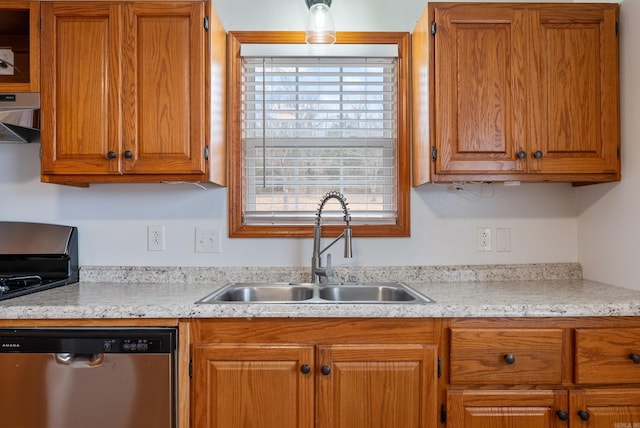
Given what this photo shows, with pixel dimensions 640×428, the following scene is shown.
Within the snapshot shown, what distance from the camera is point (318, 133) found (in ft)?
6.34

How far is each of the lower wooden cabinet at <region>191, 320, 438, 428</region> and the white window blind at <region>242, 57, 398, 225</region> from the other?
0.76 metres

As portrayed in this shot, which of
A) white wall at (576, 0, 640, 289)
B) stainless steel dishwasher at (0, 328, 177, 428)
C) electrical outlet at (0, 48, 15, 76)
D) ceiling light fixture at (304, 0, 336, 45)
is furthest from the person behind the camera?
electrical outlet at (0, 48, 15, 76)

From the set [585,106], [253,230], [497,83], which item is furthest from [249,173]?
[585,106]

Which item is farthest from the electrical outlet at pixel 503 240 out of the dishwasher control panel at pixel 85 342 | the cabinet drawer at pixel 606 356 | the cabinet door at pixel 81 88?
the cabinet door at pixel 81 88

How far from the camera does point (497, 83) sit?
158 centimetres

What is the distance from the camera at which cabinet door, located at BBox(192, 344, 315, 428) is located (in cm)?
129

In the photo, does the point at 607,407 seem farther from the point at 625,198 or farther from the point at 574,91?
the point at 574,91

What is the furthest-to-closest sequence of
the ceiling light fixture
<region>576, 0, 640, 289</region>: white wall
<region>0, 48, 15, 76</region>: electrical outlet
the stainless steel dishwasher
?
<region>0, 48, 15, 76</region>: electrical outlet < the ceiling light fixture < <region>576, 0, 640, 289</region>: white wall < the stainless steel dishwasher

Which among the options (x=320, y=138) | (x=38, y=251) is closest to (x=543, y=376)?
(x=320, y=138)

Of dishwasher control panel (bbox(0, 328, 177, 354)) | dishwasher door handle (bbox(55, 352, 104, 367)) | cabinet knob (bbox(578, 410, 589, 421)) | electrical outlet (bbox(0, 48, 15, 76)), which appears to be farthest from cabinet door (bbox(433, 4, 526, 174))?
electrical outlet (bbox(0, 48, 15, 76))

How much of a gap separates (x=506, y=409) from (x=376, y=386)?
44cm

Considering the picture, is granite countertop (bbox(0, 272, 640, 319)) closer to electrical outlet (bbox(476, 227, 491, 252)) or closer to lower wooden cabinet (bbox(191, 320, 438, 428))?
lower wooden cabinet (bbox(191, 320, 438, 428))

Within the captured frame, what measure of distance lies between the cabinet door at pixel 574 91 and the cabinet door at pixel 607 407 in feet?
2.70

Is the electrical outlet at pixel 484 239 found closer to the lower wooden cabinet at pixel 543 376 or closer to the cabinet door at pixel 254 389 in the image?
the lower wooden cabinet at pixel 543 376
